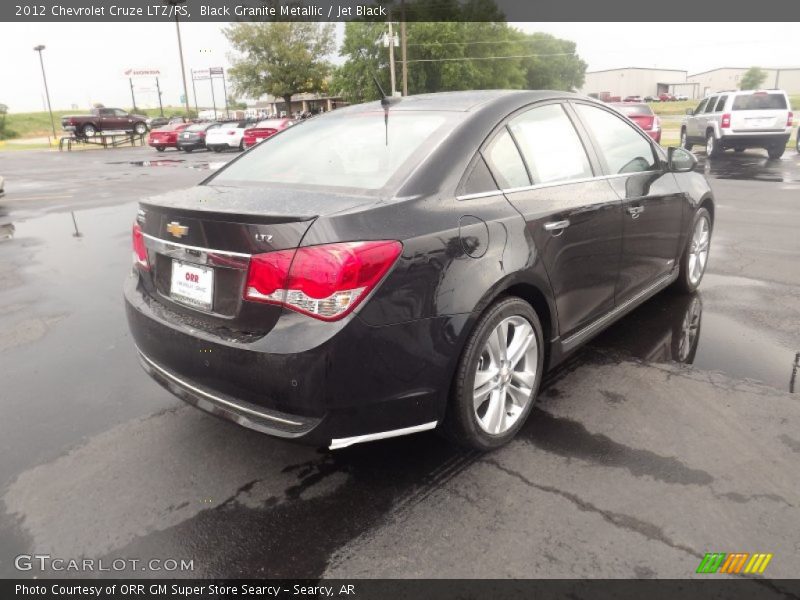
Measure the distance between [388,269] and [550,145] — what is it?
1.49m

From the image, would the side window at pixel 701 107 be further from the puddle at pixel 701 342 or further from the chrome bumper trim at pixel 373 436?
the chrome bumper trim at pixel 373 436

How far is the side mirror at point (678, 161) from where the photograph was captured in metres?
4.26

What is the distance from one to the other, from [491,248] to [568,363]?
156 cm

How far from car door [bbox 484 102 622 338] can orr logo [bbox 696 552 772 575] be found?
1.28m

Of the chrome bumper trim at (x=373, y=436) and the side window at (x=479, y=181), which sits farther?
the side window at (x=479, y=181)

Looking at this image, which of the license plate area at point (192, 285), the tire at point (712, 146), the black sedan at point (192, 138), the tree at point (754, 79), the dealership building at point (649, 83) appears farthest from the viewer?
the dealership building at point (649, 83)

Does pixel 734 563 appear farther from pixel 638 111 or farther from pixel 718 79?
pixel 718 79

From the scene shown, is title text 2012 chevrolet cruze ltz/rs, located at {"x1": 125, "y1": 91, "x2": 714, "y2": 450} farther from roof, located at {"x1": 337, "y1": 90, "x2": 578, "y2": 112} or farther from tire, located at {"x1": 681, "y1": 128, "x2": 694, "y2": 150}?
tire, located at {"x1": 681, "y1": 128, "x2": 694, "y2": 150}

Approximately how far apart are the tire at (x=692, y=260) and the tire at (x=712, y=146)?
1458cm

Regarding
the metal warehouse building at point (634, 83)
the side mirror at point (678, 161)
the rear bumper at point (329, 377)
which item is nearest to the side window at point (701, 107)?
the side mirror at point (678, 161)

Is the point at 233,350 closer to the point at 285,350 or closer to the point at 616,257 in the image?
the point at 285,350

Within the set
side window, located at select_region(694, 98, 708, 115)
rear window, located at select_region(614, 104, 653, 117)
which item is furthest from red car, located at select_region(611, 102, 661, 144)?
side window, located at select_region(694, 98, 708, 115)

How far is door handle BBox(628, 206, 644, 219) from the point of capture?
144 inches

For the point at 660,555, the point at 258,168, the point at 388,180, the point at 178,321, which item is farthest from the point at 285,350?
the point at 660,555
